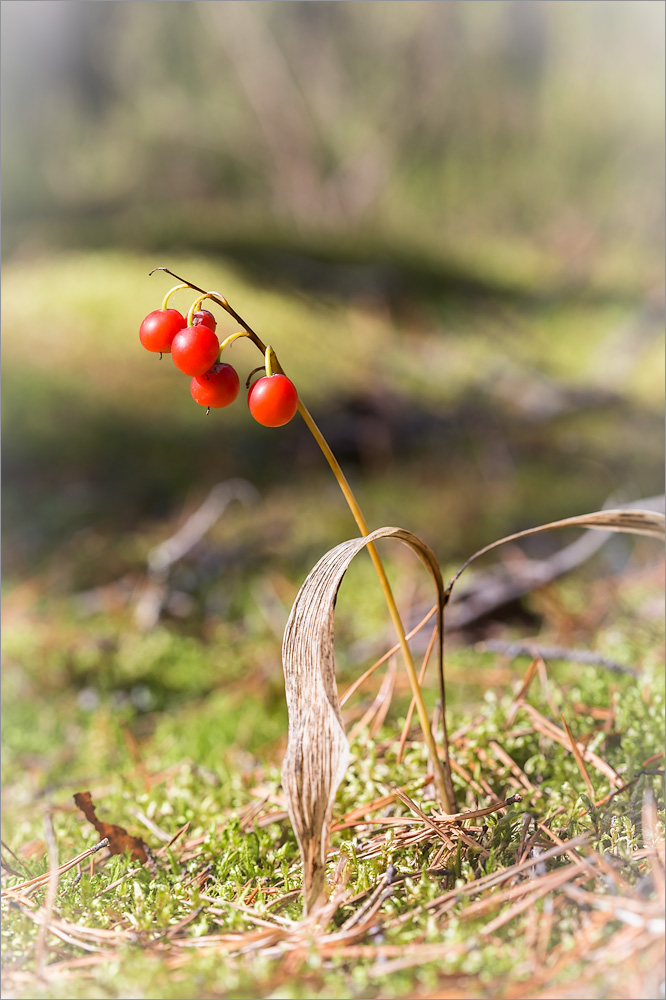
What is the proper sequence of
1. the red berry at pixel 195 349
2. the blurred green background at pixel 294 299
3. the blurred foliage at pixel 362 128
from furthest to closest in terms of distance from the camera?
1. the blurred foliage at pixel 362 128
2. the blurred green background at pixel 294 299
3. the red berry at pixel 195 349

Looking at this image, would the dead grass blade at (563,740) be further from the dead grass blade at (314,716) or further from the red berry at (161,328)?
the red berry at (161,328)

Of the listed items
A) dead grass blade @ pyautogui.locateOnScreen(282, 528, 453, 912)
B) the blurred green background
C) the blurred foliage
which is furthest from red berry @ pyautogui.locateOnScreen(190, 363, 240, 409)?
the blurred foliage

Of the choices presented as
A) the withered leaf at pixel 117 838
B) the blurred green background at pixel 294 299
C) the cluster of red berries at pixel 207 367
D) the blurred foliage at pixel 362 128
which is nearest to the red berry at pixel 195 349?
the cluster of red berries at pixel 207 367

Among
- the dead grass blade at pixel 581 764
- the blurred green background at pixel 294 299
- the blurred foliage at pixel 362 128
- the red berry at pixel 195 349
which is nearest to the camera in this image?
the red berry at pixel 195 349

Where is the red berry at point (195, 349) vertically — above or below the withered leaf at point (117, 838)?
above

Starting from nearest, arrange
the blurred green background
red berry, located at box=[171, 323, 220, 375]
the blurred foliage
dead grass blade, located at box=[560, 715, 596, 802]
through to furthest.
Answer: red berry, located at box=[171, 323, 220, 375], dead grass blade, located at box=[560, 715, 596, 802], the blurred green background, the blurred foliage

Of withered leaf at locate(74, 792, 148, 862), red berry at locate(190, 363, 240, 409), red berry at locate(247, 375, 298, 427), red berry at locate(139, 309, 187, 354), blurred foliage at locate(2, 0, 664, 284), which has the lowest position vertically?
withered leaf at locate(74, 792, 148, 862)

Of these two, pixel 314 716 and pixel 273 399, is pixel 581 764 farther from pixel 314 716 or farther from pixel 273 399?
pixel 273 399

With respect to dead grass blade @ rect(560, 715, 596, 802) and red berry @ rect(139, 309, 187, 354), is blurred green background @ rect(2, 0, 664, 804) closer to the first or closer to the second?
dead grass blade @ rect(560, 715, 596, 802)
